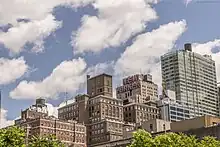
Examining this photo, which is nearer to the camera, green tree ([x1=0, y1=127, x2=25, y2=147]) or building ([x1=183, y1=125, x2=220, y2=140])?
green tree ([x1=0, y1=127, x2=25, y2=147])

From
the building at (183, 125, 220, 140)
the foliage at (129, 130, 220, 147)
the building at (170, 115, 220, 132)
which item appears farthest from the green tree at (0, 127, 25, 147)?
the building at (170, 115, 220, 132)

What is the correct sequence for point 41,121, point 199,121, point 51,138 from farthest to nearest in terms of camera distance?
point 41,121, point 199,121, point 51,138

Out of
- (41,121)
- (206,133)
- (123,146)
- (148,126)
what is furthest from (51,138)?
(41,121)

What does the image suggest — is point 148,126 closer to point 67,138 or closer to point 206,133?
point 206,133

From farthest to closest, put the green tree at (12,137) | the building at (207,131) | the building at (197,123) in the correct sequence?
1. the building at (197,123)
2. the building at (207,131)
3. the green tree at (12,137)

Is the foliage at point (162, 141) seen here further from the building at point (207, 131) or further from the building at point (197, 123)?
the building at point (197, 123)

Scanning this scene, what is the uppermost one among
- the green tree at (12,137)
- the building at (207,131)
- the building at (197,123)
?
the building at (197,123)

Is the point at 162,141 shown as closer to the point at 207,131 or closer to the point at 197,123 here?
the point at 207,131

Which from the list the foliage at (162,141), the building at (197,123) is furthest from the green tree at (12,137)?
the building at (197,123)

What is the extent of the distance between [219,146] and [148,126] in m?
66.9

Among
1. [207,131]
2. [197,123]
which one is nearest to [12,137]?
[207,131]

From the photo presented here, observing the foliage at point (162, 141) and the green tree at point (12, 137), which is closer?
the green tree at point (12, 137)

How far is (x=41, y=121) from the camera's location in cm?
19250

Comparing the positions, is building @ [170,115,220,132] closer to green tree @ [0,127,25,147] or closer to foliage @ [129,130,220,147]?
foliage @ [129,130,220,147]
